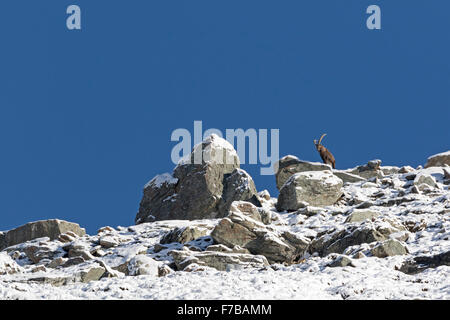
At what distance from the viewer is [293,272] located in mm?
19375

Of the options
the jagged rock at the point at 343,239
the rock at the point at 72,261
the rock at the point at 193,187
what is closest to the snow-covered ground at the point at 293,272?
the jagged rock at the point at 343,239

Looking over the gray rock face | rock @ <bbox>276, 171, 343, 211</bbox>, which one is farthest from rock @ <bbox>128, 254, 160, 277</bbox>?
rock @ <bbox>276, 171, 343, 211</bbox>

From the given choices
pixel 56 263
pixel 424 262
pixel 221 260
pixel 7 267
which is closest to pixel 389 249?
pixel 424 262

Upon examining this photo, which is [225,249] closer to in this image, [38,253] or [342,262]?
[342,262]

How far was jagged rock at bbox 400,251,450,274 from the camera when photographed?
19.4 meters

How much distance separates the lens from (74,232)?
1283 inches

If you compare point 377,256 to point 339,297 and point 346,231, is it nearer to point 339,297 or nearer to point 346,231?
point 346,231

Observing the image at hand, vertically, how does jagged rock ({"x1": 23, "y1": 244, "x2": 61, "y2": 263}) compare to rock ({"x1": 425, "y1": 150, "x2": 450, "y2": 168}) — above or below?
below

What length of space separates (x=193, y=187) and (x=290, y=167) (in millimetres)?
6845

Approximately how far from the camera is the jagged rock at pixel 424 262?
763 inches

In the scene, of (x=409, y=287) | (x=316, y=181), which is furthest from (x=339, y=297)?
(x=316, y=181)

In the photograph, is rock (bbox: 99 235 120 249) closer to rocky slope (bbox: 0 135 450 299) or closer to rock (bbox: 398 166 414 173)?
rocky slope (bbox: 0 135 450 299)

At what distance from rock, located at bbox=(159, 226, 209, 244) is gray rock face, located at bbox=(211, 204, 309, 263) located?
6.37 feet
